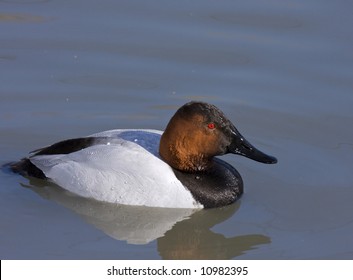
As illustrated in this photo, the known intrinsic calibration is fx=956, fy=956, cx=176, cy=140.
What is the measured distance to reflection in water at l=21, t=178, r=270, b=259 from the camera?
6.64 meters

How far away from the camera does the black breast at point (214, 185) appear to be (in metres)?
7.10

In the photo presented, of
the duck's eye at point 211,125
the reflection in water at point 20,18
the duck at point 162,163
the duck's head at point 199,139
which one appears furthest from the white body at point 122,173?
the reflection in water at point 20,18

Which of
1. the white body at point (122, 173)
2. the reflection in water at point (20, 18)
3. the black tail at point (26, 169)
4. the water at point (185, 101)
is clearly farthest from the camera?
the reflection in water at point (20, 18)

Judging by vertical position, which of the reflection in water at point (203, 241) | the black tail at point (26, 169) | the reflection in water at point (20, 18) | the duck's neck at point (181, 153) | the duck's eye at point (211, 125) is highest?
the reflection in water at point (20, 18)

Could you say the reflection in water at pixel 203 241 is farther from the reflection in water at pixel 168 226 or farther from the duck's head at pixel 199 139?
the duck's head at pixel 199 139

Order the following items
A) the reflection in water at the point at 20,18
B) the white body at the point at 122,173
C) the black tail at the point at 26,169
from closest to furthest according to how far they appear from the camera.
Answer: the white body at the point at 122,173
the black tail at the point at 26,169
the reflection in water at the point at 20,18

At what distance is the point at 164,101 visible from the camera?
863 centimetres

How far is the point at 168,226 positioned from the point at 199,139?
696 millimetres

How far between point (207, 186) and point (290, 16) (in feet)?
11.1

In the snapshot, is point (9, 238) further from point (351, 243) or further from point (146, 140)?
point (351, 243)

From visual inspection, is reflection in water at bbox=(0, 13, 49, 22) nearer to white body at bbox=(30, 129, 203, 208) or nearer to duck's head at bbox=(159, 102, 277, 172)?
white body at bbox=(30, 129, 203, 208)

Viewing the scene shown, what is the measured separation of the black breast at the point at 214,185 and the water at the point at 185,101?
0.30ft

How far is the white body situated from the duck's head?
14 centimetres

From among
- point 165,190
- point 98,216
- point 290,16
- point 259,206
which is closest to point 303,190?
point 259,206
